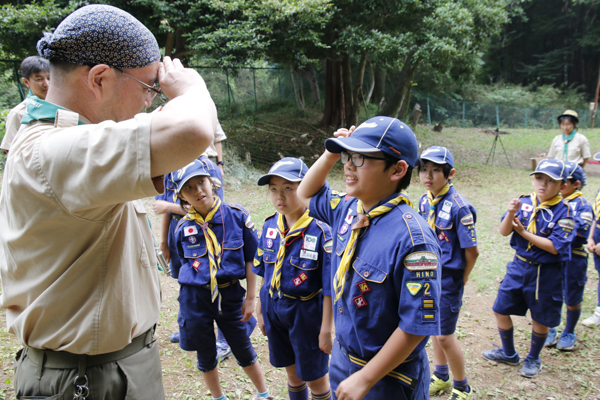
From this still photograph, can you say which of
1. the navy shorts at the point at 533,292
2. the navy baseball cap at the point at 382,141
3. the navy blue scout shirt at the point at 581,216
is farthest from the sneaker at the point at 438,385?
the navy baseball cap at the point at 382,141

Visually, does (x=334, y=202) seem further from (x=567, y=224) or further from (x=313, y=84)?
(x=313, y=84)

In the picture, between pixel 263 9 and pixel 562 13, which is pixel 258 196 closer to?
pixel 263 9

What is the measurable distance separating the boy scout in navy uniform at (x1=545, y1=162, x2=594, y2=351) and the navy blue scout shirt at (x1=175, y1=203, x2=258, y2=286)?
3.05 metres

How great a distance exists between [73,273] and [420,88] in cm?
2611

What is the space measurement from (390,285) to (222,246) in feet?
5.14

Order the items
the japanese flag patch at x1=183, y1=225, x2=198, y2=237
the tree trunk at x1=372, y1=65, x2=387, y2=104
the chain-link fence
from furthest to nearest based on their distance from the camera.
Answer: the chain-link fence
the tree trunk at x1=372, y1=65, x2=387, y2=104
the japanese flag patch at x1=183, y1=225, x2=198, y2=237

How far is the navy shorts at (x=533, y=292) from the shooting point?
3408mm

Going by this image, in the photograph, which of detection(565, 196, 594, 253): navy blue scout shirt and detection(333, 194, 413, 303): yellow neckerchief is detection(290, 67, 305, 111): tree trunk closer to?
detection(565, 196, 594, 253): navy blue scout shirt

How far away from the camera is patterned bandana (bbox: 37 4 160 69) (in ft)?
3.77

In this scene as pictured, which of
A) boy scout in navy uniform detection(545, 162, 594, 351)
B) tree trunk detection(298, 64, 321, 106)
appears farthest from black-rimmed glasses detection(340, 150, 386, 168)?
tree trunk detection(298, 64, 321, 106)

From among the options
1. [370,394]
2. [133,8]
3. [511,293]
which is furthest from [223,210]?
[133,8]

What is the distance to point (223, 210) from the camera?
10.0ft

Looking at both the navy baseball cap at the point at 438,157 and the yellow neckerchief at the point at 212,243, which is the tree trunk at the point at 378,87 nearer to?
the navy baseball cap at the point at 438,157

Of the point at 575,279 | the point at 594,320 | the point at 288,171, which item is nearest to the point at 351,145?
the point at 288,171
